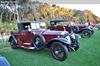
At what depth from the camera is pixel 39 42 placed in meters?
9.41

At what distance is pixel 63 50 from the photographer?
27.8 ft

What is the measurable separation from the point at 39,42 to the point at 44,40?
0.24m

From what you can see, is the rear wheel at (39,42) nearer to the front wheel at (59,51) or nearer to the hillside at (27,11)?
the front wheel at (59,51)

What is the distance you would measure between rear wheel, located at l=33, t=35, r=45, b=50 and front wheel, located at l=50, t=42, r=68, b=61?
0.51m

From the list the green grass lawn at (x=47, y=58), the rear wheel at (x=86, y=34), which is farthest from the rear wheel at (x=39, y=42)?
the rear wheel at (x=86, y=34)

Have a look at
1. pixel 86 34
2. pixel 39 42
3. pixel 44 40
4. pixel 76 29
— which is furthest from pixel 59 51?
pixel 76 29

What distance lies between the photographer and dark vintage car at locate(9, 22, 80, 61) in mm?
8655

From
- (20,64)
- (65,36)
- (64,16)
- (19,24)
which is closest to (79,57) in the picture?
(65,36)

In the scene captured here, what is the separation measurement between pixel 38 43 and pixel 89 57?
2062 mm

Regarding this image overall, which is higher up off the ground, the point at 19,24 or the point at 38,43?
the point at 19,24

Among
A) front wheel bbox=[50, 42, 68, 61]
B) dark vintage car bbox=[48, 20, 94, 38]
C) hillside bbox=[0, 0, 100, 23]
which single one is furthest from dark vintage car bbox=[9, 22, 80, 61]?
hillside bbox=[0, 0, 100, 23]

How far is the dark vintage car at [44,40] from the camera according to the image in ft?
28.4

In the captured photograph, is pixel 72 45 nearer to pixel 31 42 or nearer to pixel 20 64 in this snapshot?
pixel 31 42

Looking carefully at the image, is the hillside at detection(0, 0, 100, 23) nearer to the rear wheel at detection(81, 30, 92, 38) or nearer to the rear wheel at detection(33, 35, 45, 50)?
the rear wheel at detection(81, 30, 92, 38)
